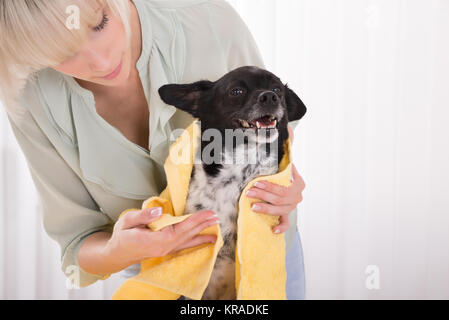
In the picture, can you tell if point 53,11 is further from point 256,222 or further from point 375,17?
point 375,17

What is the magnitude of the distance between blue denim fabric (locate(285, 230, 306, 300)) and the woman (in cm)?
21

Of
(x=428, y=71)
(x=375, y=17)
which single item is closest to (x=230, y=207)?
(x=375, y=17)

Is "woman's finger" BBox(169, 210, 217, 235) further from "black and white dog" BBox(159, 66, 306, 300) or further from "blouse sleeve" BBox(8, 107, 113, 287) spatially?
"blouse sleeve" BBox(8, 107, 113, 287)

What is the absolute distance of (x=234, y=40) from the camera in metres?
0.75

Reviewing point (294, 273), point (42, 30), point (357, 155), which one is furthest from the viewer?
point (357, 155)

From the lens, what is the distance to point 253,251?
2.10 feet

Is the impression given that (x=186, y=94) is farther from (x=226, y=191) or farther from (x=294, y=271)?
(x=294, y=271)

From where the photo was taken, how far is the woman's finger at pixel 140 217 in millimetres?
648

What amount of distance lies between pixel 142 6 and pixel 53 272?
1.21 meters

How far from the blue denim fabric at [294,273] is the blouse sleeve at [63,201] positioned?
407 mm

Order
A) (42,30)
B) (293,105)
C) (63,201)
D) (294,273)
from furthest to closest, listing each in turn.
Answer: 1. (294,273)
2. (63,201)
3. (293,105)
4. (42,30)

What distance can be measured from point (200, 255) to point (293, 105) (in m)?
0.31

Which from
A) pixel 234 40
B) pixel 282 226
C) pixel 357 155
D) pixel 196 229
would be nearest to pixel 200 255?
pixel 196 229

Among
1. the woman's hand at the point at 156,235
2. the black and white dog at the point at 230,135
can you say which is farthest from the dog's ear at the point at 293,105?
the woman's hand at the point at 156,235
